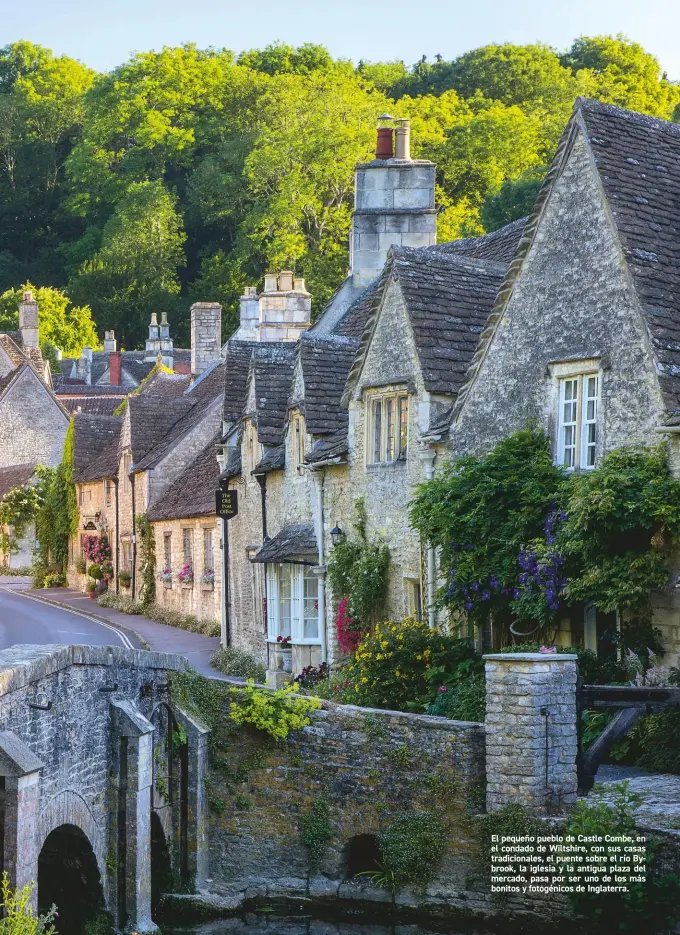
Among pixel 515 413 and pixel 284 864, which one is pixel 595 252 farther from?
pixel 284 864

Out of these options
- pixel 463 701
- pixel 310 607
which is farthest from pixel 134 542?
pixel 463 701

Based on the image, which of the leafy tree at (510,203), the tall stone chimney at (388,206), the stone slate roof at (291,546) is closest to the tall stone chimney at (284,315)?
the tall stone chimney at (388,206)

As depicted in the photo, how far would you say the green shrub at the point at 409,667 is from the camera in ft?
63.4

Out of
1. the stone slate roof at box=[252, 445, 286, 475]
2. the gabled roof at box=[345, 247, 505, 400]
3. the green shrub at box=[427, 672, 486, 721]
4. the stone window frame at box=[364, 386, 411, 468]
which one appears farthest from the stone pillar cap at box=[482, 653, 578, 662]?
the stone slate roof at box=[252, 445, 286, 475]

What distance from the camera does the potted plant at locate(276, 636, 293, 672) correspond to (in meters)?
26.0

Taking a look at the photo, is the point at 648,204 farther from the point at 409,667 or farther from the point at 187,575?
the point at 187,575

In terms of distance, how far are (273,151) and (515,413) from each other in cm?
6802

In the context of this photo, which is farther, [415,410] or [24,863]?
[415,410]

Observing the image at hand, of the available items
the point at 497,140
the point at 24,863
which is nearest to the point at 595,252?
the point at 24,863

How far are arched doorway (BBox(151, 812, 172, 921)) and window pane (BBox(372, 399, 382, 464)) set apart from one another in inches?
305

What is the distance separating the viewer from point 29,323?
77438 mm

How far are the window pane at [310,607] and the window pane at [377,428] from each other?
3.33 metres

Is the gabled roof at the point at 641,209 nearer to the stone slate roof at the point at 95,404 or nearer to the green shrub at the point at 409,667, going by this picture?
the green shrub at the point at 409,667

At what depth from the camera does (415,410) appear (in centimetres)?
2178
